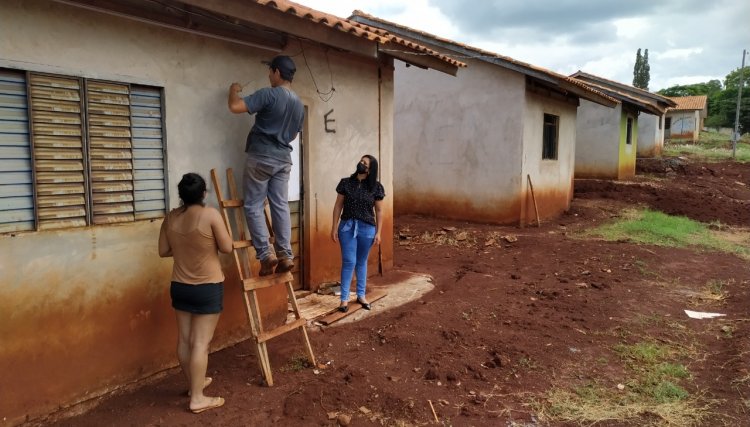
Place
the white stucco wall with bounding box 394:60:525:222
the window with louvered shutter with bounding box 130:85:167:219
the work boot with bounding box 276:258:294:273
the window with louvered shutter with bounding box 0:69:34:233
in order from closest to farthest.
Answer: the window with louvered shutter with bounding box 0:69:34:233
the window with louvered shutter with bounding box 130:85:167:219
the work boot with bounding box 276:258:294:273
the white stucco wall with bounding box 394:60:525:222

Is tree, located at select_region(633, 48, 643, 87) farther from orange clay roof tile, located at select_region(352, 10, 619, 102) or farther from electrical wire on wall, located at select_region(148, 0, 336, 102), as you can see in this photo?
electrical wire on wall, located at select_region(148, 0, 336, 102)

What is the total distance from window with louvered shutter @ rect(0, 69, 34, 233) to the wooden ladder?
128cm

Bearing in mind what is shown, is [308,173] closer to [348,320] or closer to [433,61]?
[348,320]

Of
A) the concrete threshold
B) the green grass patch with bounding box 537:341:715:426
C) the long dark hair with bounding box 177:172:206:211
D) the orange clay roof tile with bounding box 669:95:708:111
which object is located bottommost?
the green grass patch with bounding box 537:341:715:426

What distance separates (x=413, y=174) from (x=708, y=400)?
8.99 m

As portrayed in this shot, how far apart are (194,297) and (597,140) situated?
1912 centimetres

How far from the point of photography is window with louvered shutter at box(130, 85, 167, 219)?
144 inches

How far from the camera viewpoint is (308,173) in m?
5.64

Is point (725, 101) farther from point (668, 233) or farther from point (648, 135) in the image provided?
point (668, 233)

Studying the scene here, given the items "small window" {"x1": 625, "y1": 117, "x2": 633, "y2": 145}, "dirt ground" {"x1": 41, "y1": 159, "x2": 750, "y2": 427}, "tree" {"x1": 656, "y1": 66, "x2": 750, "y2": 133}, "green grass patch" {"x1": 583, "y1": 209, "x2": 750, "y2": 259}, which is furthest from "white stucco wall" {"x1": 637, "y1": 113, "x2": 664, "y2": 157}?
"tree" {"x1": 656, "y1": 66, "x2": 750, "y2": 133}

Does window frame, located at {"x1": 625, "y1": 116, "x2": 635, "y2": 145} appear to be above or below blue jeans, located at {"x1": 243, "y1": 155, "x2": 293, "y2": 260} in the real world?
above

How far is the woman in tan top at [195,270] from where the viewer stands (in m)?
3.23

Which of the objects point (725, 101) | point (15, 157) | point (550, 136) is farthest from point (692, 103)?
point (15, 157)

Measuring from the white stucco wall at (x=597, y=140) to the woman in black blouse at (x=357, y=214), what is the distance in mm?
16534
